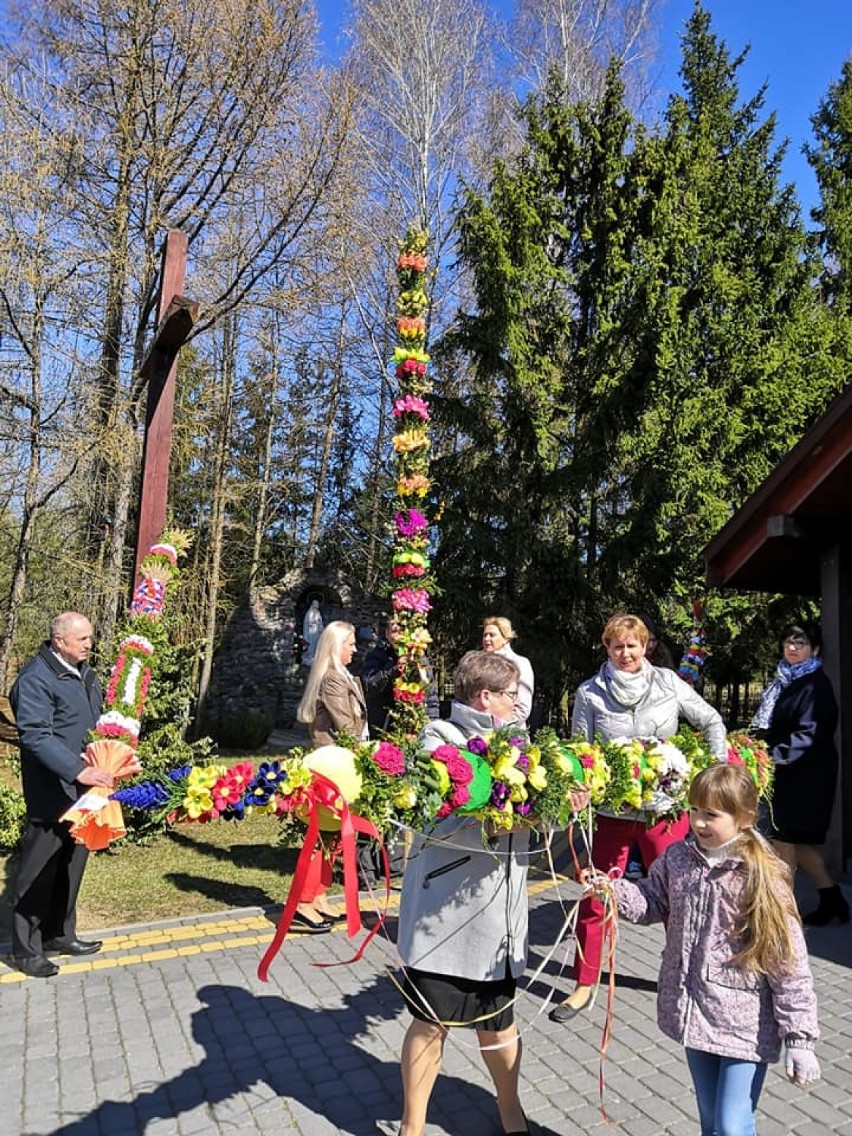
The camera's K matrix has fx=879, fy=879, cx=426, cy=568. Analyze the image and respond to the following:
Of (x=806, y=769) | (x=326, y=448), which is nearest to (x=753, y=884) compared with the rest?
(x=806, y=769)

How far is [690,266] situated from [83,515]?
479 inches

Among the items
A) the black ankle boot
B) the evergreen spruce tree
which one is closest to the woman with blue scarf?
the black ankle boot

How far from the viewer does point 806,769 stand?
5.92 m

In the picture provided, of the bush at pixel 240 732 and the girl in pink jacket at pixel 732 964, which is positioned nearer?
the girl in pink jacket at pixel 732 964

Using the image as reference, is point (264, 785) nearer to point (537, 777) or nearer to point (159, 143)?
point (537, 777)

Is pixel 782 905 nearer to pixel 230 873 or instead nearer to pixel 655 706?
pixel 655 706

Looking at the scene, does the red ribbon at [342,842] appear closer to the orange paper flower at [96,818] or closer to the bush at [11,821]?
the orange paper flower at [96,818]

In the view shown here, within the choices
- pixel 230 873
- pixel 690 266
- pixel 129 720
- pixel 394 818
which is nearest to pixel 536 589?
pixel 690 266

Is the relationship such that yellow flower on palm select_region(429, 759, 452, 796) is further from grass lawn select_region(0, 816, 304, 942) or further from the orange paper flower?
grass lawn select_region(0, 816, 304, 942)

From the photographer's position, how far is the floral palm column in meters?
7.66

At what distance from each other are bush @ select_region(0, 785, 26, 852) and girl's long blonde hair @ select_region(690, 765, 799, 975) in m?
6.54

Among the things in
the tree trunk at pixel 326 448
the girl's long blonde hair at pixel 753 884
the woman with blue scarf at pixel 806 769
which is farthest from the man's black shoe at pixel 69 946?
the tree trunk at pixel 326 448

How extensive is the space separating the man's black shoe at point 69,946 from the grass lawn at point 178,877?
0.50m

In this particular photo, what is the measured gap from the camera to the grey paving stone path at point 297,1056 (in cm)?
357
